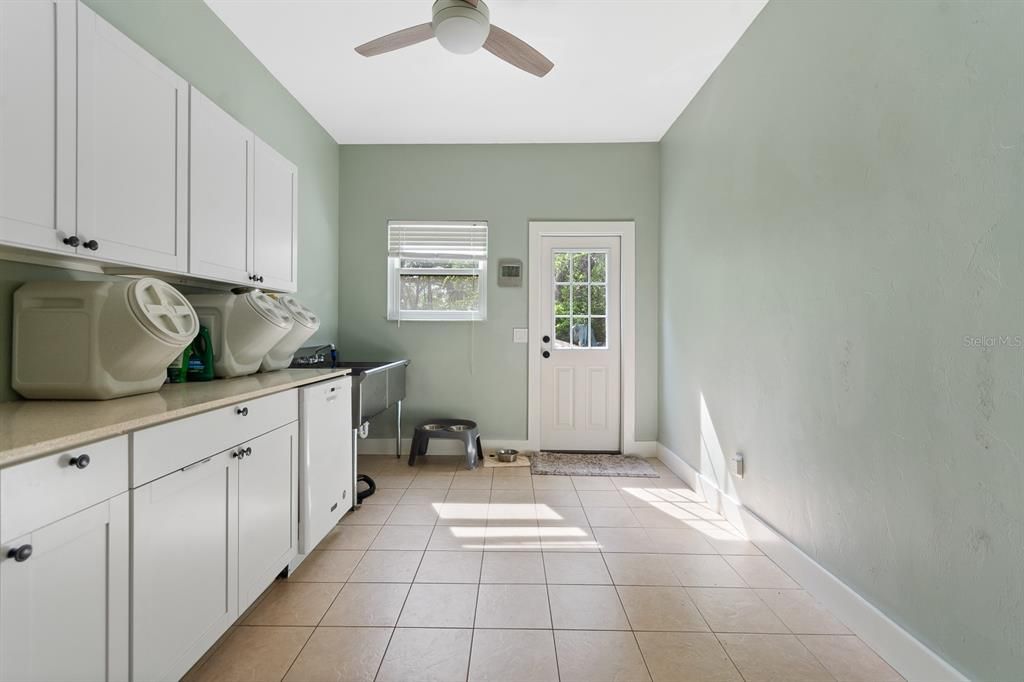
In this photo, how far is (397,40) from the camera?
200 cm

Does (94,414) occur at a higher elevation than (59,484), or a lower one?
higher

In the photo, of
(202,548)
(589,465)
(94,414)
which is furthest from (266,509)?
(589,465)

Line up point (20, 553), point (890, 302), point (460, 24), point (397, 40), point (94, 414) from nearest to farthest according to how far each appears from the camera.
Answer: point (20, 553) < point (94, 414) < point (890, 302) < point (460, 24) < point (397, 40)

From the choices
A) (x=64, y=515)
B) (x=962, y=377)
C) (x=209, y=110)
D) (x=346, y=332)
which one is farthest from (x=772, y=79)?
(x=346, y=332)

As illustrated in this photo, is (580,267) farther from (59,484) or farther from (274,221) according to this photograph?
(59,484)

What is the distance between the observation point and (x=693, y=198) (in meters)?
3.00

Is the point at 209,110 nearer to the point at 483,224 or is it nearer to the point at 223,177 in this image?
the point at 223,177

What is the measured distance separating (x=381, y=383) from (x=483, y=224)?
1.66 meters

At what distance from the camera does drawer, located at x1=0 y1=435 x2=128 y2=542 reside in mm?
768

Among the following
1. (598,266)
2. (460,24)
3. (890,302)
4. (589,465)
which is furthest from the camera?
(598,266)

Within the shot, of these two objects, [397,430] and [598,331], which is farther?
[598,331]

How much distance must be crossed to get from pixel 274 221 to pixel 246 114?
0.65m

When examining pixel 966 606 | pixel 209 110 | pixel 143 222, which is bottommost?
pixel 966 606

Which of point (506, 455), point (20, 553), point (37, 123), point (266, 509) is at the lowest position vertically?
point (506, 455)
